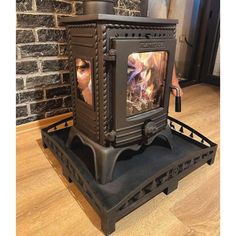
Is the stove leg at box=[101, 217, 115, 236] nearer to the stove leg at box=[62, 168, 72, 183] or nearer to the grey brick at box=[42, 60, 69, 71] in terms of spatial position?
the stove leg at box=[62, 168, 72, 183]

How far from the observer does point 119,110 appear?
32.2 inches

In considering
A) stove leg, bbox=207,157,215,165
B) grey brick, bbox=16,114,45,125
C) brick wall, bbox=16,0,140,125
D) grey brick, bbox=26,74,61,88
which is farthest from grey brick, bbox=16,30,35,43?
stove leg, bbox=207,157,215,165

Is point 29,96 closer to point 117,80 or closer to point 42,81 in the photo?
point 42,81

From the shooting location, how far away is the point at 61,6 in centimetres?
126

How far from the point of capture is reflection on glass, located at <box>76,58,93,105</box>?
873mm

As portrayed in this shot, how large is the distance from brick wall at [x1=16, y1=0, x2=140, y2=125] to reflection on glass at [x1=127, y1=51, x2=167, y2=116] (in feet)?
2.27

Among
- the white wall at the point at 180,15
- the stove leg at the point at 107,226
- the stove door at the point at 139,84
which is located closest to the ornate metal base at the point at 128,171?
the stove leg at the point at 107,226

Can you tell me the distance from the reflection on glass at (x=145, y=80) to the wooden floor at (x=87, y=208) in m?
0.39

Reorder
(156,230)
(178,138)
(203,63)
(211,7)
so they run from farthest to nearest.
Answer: (203,63)
(211,7)
(178,138)
(156,230)

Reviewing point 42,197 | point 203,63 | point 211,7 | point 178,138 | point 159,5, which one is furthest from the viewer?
point 203,63
